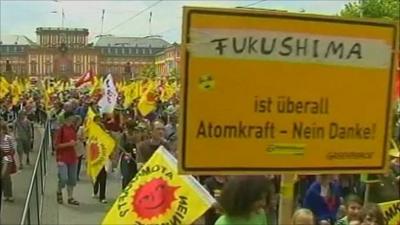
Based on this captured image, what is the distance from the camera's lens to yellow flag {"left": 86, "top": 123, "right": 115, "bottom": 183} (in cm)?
1477

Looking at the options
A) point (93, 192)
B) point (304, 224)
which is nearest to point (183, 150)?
point (304, 224)

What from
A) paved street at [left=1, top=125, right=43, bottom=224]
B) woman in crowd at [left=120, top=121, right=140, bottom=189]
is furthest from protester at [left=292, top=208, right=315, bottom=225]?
woman in crowd at [left=120, top=121, right=140, bottom=189]

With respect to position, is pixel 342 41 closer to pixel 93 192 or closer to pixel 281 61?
pixel 281 61

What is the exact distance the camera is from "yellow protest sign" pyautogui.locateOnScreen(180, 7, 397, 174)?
412 centimetres

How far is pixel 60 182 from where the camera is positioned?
14.1 m

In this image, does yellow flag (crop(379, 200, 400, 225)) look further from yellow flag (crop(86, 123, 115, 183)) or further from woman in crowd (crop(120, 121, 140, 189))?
yellow flag (crop(86, 123, 115, 183))

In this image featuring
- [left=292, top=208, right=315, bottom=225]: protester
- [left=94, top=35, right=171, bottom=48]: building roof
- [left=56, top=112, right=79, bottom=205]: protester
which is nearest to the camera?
[left=292, top=208, right=315, bottom=225]: protester

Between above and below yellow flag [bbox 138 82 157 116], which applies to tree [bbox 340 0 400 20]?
above

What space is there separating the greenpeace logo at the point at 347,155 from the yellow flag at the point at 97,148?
10382 mm

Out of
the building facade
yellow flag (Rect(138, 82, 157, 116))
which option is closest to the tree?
yellow flag (Rect(138, 82, 157, 116))

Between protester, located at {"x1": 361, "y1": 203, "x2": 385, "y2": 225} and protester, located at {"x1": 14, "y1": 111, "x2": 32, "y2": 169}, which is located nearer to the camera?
protester, located at {"x1": 361, "y1": 203, "x2": 385, "y2": 225}

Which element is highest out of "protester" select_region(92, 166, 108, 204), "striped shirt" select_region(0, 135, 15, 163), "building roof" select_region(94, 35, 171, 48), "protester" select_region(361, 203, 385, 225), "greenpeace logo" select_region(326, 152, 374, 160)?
"building roof" select_region(94, 35, 171, 48)

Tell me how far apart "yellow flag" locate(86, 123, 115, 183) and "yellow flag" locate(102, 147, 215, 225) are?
883 centimetres

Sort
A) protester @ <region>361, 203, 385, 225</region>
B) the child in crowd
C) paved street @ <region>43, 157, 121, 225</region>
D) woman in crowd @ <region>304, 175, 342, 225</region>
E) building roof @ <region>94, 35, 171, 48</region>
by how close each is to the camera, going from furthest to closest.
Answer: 1. building roof @ <region>94, 35, 171, 48</region>
2. paved street @ <region>43, 157, 121, 225</region>
3. woman in crowd @ <region>304, 175, 342, 225</region>
4. the child in crowd
5. protester @ <region>361, 203, 385, 225</region>
